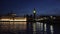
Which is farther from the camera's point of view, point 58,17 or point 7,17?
point 7,17

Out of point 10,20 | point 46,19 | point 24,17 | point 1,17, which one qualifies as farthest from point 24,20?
point 46,19

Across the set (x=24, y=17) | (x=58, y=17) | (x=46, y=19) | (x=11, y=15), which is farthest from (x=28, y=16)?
(x=46, y=19)

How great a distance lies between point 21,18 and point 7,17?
2190mm

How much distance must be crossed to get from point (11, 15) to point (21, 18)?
5.20ft

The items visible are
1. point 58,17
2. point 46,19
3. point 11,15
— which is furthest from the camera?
point 11,15

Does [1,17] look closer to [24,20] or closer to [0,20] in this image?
[0,20]

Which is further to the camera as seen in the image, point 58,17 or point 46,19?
point 58,17

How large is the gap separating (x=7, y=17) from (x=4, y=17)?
46 cm

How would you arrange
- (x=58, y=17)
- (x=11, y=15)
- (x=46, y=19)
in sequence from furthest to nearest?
(x=11, y=15) → (x=58, y=17) → (x=46, y=19)

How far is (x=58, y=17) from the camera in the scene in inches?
1004

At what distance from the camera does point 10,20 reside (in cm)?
2638

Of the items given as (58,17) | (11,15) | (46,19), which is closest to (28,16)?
(11,15)

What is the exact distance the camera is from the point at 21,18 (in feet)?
90.0

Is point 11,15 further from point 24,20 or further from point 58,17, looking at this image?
point 58,17
